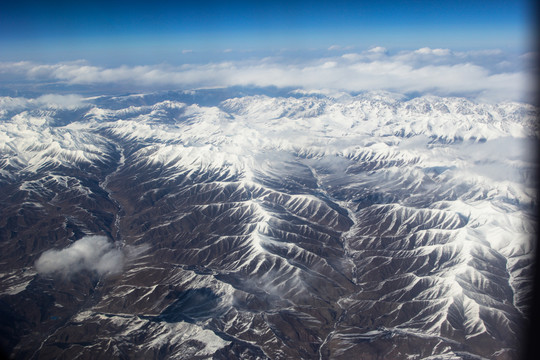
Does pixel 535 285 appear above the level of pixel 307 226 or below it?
above

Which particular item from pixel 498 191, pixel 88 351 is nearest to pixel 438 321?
pixel 88 351

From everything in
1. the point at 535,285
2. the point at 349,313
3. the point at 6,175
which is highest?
the point at 535,285

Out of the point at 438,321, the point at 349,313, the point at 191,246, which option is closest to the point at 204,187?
the point at 191,246

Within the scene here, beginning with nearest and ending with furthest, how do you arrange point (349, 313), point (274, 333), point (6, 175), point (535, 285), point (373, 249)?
1. point (535, 285)
2. point (274, 333)
3. point (349, 313)
4. point (373, 249)
5. point (6, 175)

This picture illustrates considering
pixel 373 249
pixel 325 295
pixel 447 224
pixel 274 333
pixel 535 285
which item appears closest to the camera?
pixel 535 285

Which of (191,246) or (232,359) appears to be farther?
(191,246)

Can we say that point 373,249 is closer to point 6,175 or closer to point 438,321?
point 438,321
